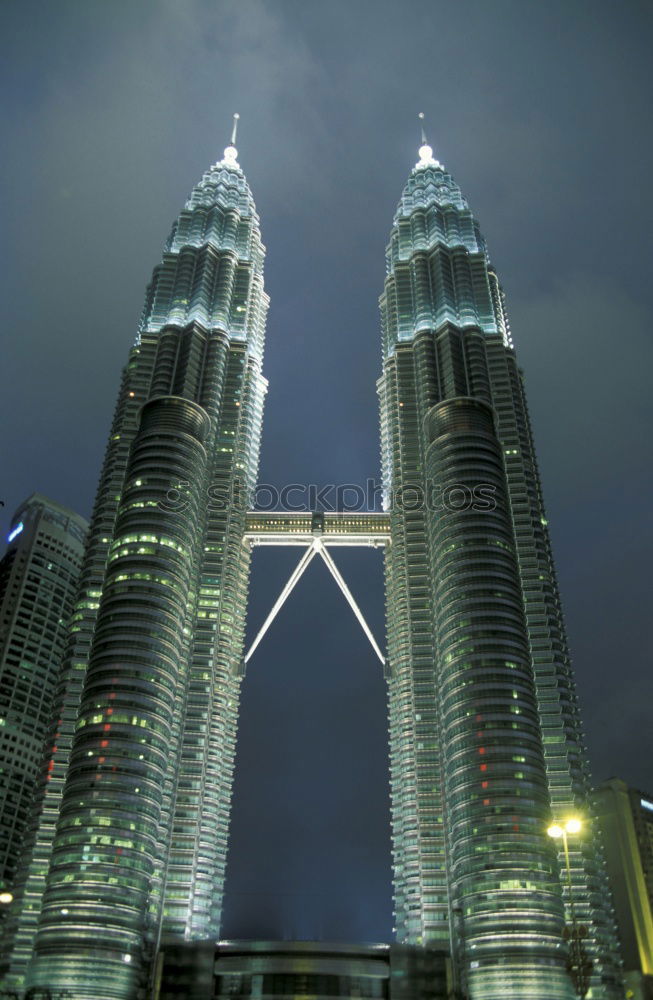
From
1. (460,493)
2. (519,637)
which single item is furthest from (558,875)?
(460,493)

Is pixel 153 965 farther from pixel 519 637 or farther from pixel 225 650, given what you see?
pixel 519 637

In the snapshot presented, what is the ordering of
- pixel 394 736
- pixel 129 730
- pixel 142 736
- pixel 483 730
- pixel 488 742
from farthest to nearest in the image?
pixel 394 736
pixel 483 730
pixel 142 736
pixel 129 730
pixel 488 742

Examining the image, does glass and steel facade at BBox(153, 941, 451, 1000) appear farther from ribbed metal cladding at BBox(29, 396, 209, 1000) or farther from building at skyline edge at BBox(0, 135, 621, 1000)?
ribbed metal cladding at BBox(29, 396, 209, 1000)

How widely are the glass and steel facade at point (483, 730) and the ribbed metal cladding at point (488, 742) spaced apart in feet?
0.75

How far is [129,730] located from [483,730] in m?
61.1

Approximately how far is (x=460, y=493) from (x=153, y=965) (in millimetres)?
102610

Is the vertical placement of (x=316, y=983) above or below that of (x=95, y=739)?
below

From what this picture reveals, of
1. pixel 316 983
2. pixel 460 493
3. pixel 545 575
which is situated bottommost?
pixel 316 983

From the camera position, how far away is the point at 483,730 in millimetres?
152750

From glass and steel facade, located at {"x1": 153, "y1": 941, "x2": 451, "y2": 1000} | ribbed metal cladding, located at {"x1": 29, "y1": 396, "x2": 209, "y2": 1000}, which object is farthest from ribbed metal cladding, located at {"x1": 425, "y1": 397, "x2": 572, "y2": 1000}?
ribbed metal cladding, located at {"x1": 29, "y1": 396, "x2": 209, "y2": 1000}

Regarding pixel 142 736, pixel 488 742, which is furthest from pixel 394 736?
pixel 142 736

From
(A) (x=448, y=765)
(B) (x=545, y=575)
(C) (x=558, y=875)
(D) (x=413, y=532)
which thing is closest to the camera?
(C) (x=558, y=875)

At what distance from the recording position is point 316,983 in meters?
144

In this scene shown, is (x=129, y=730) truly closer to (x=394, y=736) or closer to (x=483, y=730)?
(x=394, y=736)
